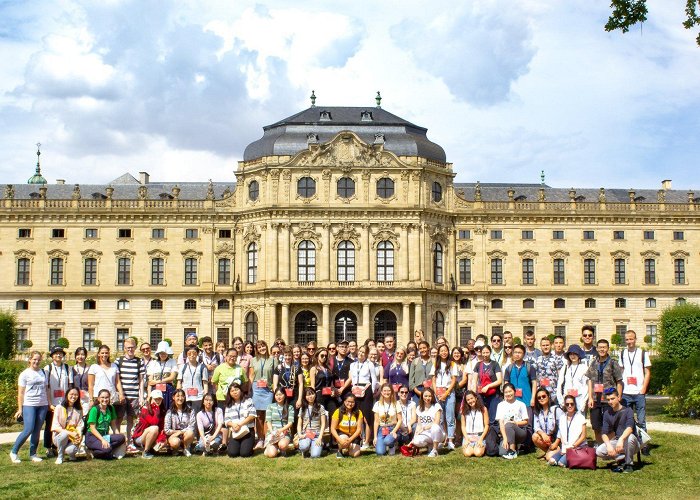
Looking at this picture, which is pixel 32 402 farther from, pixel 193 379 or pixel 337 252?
pixel 337 252

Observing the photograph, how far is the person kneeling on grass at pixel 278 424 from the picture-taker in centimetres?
1866

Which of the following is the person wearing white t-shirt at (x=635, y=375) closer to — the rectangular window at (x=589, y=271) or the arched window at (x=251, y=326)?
the arched window at (x=251, y=326)

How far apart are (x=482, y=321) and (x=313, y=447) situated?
43.4 m

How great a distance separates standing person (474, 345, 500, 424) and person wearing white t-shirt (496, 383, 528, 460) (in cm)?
65

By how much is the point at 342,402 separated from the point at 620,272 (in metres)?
46.9

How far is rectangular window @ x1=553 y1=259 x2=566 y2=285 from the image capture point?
62062mm

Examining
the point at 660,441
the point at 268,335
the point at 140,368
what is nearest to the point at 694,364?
the point at 660,441

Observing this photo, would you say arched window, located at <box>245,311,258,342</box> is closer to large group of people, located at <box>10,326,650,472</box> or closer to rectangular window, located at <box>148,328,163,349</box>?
rectangular window, located at <box>148,328,163,349</box>

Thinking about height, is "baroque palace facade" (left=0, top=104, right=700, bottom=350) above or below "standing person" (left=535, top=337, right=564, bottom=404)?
above

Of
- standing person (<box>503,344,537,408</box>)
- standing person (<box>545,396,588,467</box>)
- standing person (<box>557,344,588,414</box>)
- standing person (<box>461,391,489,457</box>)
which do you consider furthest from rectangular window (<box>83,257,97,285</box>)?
standing person (<box>545,396,588,467</box>)

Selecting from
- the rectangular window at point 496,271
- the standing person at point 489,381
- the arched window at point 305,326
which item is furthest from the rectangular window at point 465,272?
the standing person at point 489,381

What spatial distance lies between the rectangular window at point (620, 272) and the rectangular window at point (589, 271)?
1.67 meters

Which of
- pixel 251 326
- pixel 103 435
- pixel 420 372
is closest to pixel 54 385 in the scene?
pixel 103 435

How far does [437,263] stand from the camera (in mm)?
59938
